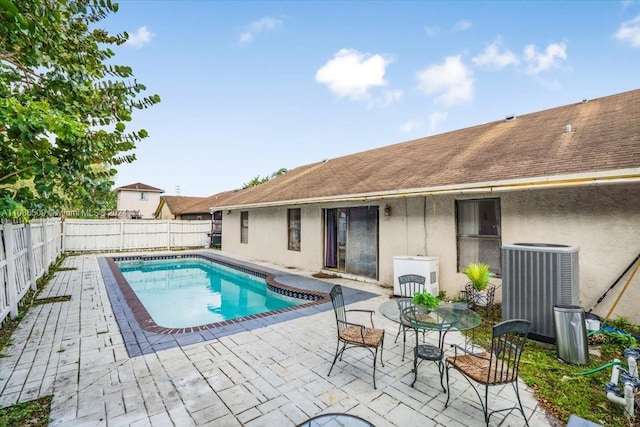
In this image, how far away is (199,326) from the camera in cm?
535

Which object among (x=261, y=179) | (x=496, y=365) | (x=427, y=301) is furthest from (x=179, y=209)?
(x=496, y=365)

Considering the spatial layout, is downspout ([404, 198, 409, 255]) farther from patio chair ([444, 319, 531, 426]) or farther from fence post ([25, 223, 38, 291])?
fence post ([25, 223, 38, 291])

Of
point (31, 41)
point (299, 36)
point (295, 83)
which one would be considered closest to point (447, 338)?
point (31, 41)

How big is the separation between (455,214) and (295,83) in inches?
484

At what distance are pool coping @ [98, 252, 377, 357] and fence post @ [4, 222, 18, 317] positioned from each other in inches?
65.9

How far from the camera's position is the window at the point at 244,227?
52.1 feet

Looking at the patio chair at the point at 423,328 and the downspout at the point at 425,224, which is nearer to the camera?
the patio chair at the point at 423,328

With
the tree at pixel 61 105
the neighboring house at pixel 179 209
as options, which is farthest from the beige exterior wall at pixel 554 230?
the neighboring house at pixel 179 209

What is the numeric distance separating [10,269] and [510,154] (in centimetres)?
1104

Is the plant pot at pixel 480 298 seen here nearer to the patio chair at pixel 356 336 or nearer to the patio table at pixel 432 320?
the patio table at pixel 432 320

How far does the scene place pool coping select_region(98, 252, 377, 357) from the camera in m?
4.75

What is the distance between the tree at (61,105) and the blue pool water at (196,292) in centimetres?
561

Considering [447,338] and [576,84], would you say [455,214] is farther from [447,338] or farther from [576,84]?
[576,84]

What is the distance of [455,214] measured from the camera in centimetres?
714
